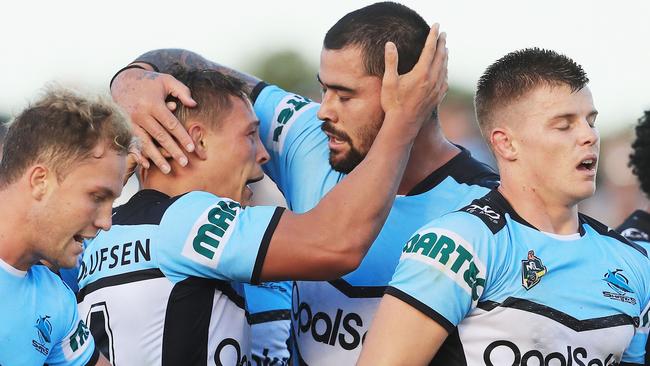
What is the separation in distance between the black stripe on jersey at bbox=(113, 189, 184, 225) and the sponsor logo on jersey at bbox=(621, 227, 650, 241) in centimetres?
357

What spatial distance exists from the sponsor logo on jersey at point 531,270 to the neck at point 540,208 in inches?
7.3

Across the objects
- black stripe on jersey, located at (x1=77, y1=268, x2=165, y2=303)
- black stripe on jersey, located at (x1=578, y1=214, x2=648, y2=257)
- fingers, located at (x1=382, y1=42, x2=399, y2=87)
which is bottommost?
black stripe on jersey, located at (x1=77, y1=268, x2=165, y2=303)

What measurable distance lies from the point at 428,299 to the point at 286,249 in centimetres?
75

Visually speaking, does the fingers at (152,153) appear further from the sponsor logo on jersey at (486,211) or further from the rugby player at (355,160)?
the sponsor logo on jersey at (486,211)

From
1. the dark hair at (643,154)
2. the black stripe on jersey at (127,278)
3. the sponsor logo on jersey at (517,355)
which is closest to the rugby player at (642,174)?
the dark hair at (643,154)

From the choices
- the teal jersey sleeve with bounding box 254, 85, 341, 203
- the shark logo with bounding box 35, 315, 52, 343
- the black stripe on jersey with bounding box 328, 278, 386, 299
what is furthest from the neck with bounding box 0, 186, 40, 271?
the teal jersey sleeve with bounding box 254, 85, 341, 203

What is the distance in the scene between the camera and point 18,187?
3.88 m

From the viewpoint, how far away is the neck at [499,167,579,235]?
13.2 ft

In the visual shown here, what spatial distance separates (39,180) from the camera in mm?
3873

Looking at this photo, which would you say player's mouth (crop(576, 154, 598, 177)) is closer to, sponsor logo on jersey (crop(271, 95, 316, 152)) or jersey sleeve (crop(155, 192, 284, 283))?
jersey sleeve (crop(155, 192, 284, 283))

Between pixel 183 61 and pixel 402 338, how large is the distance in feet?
8.46

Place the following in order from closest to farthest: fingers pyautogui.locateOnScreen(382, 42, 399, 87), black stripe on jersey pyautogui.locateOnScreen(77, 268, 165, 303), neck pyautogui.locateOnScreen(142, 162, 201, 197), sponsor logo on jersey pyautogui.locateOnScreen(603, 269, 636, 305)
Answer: sponsor logo on jersey pyautogui.locateOnScreen(603, 269, 636, 305)
black stripe on jersey pyautogui.locateOnScreen(77, 268, 165, 303)
fingers pyautogui.locateOnScreen(382, 42, 399, 87)
neck pyautogui.locateOnScreen(142, 162, 201, 197)

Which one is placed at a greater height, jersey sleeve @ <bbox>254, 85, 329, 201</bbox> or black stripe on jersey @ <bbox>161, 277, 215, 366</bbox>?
jersey sleeve @ <bbox>254, 85, 329, 201</bbox>

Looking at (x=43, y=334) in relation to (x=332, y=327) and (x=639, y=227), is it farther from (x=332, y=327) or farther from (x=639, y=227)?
(x=639, y=227)
